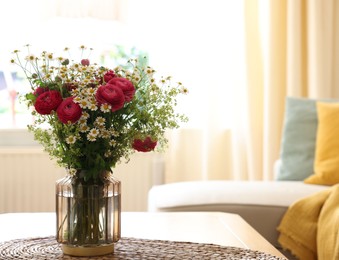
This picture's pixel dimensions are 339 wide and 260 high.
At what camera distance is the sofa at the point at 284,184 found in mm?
3195

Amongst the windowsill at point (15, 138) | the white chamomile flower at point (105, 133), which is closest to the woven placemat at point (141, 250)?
the white chamomile flower at point (105, 133)

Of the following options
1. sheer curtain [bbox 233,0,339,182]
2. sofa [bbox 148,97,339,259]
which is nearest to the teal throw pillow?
sofa [bbox 148,97,339,259]

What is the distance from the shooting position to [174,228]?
2.40 meters

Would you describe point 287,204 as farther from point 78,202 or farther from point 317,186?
point 78,202

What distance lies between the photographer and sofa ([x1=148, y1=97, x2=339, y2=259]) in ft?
10.5

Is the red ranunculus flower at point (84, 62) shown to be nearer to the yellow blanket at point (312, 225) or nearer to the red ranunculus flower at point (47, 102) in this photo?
the red ranunculus flower at point (47, 102)

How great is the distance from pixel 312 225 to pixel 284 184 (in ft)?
1.70

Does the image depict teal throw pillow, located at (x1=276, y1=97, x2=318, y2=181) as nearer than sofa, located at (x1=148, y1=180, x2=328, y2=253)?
No

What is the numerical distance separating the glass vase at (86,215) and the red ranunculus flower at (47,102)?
0.19 m

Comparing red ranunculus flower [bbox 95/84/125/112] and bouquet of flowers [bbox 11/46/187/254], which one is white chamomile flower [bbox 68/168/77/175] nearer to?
bouquet of flowers [bbox 11/46/187/254]

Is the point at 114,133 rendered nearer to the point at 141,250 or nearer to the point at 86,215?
the point at 86,215

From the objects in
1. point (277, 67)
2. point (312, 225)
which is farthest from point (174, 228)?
point (277, 67)

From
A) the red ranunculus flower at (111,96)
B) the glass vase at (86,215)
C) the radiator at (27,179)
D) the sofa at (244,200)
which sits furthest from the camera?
the radiator at (27,179)

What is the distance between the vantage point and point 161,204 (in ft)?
10.8
